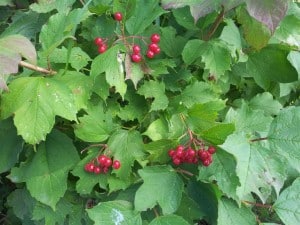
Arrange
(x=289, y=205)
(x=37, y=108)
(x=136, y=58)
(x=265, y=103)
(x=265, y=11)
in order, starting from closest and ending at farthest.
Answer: (x=265, y=11) < (x=37, y=108) < (x=136, y=58) < (x=289, y=205) < (x=265, y=103)

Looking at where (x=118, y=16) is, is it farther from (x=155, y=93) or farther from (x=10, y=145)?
(x=10, y=145)

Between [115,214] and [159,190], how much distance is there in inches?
7.2

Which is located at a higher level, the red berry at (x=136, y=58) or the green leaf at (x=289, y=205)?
the red berry at (x=136, y=58)

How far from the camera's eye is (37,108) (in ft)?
5.06

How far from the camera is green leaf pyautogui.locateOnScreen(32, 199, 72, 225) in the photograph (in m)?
1.85

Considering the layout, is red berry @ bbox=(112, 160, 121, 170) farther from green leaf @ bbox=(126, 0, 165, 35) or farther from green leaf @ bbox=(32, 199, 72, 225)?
green leaf @ bbox=(126, 0, 165, 35)

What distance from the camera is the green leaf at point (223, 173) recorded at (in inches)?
61.6

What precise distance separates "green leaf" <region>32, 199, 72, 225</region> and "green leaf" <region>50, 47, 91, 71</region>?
557 millimetres

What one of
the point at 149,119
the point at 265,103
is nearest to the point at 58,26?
the point at 149,119

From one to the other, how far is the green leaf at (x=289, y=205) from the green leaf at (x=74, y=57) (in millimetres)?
904

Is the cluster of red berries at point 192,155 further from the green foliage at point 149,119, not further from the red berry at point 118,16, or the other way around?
the red berry at point 118,16

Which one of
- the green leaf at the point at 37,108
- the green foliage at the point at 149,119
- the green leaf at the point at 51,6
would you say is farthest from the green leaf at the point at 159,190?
the green leaf at the point at 51,6

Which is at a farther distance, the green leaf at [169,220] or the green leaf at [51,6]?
the green leaf at [51,6]

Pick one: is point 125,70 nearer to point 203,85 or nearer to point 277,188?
point 203,85
